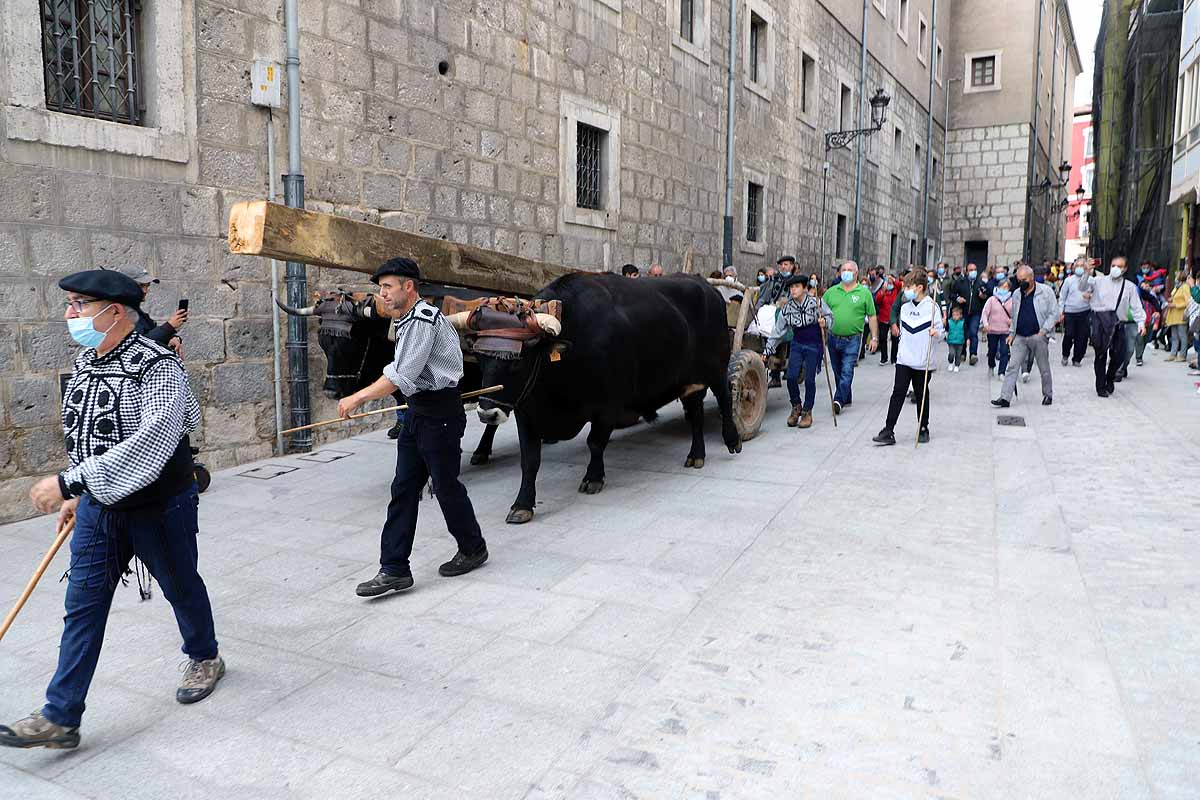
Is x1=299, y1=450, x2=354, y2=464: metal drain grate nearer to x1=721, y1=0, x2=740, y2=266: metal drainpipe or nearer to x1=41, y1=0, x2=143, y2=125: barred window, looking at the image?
x1=41, y1=0, x2=143, y2=125: barred window

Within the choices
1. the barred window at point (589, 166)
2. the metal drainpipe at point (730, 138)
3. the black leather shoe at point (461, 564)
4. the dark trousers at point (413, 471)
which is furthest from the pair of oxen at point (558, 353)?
the metal drainpipe at point (730, 138)

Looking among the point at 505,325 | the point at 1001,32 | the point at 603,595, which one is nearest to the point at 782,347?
the point at 505,325

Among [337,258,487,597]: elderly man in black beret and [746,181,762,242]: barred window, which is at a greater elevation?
[746,181,762,242]: barred window

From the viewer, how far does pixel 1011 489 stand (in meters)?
6.68

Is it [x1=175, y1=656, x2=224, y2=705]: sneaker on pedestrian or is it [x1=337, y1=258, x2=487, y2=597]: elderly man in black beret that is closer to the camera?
Answer: [x1=175, y1=656, x2=224, y2=705]: sneaker on pedestrian

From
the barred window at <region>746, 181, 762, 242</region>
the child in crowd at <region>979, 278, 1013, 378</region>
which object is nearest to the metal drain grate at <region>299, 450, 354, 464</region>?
the child in crowd at <region>979, 278, 1013, 378</region>

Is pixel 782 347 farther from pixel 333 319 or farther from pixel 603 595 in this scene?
pixel 603 595

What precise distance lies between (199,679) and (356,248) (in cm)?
274

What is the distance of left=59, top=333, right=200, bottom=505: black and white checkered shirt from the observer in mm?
3066

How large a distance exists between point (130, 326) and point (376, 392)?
1330 millimetres

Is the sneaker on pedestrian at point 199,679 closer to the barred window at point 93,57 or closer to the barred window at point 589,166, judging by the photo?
the barred window at point 93,57

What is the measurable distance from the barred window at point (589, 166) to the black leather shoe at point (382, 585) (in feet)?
26.7

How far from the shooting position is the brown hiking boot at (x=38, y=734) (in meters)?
2.98

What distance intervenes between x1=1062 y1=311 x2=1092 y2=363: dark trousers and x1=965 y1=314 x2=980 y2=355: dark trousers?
56.5 inches
